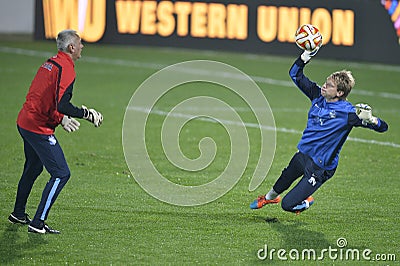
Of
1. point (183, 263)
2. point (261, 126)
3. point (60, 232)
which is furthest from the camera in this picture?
point (261, 126)

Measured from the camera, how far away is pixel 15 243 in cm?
754

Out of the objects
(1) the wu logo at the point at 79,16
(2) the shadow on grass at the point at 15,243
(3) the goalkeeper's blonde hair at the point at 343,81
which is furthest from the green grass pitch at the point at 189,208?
(1) the wu logo at the point at 79,16

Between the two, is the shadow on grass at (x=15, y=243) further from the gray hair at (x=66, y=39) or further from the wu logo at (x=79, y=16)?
the wu logo at (x=79, y=16)

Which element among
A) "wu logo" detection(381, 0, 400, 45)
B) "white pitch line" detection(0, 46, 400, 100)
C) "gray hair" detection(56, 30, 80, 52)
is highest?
"gray hair" detection(56, 30, 80, 52)

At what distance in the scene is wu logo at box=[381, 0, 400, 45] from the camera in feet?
70.8

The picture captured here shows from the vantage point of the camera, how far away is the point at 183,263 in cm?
708

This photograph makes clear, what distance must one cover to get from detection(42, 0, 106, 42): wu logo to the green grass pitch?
6.80 metres

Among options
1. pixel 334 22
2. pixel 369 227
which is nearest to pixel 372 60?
pixel 334 22

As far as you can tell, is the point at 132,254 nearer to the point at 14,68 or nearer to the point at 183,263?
the point at 183,263

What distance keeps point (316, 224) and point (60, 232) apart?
95.9 inches

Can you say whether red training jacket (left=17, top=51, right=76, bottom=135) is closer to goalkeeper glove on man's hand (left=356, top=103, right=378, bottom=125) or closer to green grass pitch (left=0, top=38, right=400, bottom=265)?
green grass pitch (left=0, top=38, right=400, bottom=265)

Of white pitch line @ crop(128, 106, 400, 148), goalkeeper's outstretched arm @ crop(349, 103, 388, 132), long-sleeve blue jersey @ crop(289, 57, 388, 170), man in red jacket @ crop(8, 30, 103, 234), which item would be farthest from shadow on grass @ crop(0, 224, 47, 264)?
white pitch line @ crop(128, 106, 400, 148)

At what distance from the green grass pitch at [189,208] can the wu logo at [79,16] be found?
680 centimetres

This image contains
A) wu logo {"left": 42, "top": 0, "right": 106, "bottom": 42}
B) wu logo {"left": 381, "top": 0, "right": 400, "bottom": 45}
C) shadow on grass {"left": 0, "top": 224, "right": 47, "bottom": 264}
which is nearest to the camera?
shadow on grass {"left": 0, "top": 224, "right": 47, "bottom": 264}
